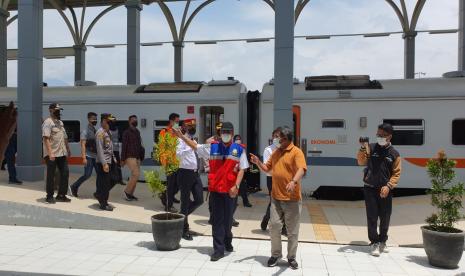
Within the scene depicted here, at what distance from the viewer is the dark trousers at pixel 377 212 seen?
20.0ft

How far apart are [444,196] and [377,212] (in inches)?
37.5

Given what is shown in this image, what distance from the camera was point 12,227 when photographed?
7547 mm

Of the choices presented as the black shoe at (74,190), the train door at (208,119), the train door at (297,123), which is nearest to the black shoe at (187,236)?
the black shoe at (74,190)

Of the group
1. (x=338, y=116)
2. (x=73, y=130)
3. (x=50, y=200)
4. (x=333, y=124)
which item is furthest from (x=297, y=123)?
(x=73, y=130)

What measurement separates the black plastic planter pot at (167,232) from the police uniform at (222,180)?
69 centimetres

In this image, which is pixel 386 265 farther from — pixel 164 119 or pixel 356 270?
pixel 164 119

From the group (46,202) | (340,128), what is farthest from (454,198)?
(46,202)

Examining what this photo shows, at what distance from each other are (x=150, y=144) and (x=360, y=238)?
270 inches

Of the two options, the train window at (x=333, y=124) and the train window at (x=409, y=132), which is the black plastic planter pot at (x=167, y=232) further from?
the train window at (x=409, y=132)

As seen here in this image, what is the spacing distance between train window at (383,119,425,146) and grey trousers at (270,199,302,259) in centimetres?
606

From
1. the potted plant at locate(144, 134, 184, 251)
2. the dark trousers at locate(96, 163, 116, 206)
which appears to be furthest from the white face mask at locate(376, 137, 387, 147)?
the dark trousers at locate(96, 163, 116, 206)

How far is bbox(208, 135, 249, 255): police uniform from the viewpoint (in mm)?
5727

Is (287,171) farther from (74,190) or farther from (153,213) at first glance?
(74,190)

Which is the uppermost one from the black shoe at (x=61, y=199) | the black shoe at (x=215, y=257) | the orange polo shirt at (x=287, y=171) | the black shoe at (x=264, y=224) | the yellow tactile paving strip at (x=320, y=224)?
the orange polo shirt at (x=287, y=171)
